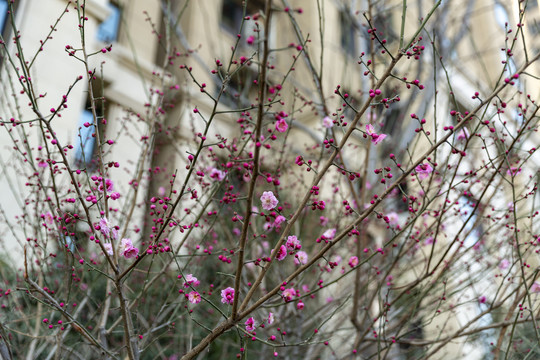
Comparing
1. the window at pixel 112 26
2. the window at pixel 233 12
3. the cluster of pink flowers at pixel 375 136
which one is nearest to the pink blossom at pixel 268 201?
the cluster of pink flowers at pixel 375 136

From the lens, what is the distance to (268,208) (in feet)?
6.46

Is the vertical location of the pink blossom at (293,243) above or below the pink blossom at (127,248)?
above

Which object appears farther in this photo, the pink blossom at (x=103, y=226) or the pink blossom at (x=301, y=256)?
the pink blossom at (x=301, y=256)

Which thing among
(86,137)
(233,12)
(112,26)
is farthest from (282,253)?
(233,12)

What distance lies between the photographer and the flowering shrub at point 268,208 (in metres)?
2.01

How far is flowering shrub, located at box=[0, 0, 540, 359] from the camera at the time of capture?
6.59ft

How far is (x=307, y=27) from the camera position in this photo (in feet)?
31.4

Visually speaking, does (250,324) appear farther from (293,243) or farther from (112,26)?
(112,26)

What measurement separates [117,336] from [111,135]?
8.52ft

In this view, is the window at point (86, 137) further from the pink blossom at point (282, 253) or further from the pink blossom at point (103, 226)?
the pink blossom at point (282, 253)

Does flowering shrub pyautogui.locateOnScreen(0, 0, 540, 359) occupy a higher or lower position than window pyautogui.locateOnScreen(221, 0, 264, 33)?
lower

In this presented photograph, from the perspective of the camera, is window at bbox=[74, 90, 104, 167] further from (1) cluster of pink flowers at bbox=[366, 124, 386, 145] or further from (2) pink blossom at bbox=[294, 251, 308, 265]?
(1) cluster of pink flowers at bbox=[366, 124, 386, 145]

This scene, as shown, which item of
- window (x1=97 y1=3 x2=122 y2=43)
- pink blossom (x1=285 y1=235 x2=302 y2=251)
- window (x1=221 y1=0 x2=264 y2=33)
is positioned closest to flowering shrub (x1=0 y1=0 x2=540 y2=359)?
pink blossom (x1=285 y1=235 x2=302 y2=251)

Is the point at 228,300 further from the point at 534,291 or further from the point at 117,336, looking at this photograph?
the point at 117,336
